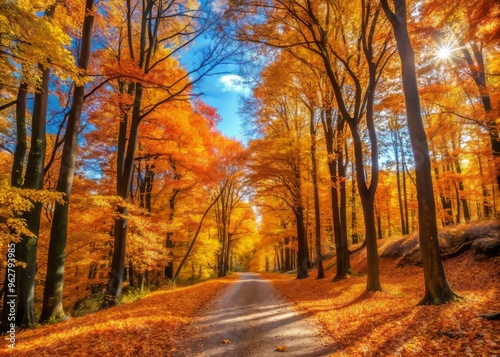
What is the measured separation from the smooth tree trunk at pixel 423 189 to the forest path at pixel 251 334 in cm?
312

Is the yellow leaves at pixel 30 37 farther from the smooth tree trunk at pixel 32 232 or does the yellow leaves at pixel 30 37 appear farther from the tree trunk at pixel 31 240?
the tree trunk at pixel 31 240

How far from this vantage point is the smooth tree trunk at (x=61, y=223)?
824cm

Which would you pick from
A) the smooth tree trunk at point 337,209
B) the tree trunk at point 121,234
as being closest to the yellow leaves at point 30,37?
the tree trunk at point 121,234

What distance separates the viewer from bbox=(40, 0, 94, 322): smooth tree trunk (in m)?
8.24

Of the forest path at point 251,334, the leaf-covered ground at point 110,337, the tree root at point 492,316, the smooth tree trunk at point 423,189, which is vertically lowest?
the forest path at point 251,334

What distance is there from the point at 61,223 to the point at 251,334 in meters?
6.68

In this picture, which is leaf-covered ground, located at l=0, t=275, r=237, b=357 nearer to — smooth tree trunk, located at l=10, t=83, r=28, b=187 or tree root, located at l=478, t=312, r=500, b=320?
smooth tree trunk, located at l=10, t=83, r=28, b=187

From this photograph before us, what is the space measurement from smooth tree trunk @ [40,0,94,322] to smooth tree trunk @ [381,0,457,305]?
378 inches

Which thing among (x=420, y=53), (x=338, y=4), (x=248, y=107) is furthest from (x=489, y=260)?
(x=248, y=107)

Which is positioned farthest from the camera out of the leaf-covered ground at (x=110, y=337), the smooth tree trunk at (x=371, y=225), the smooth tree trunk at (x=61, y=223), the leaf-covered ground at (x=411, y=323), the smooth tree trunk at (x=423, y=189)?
the smooth tree trunk at (x=371, y=225)

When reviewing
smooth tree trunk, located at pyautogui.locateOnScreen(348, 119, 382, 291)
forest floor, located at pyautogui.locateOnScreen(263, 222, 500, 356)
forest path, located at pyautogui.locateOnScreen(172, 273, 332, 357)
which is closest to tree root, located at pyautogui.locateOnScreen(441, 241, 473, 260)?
forest floor, located at pyautogui.locateOnScreen(263, 222, 500, 356)

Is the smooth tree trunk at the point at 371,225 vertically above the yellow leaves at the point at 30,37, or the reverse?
the yellow leaves at the point at 30,37

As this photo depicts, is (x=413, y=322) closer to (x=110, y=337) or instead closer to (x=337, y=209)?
(x=110, y=337)

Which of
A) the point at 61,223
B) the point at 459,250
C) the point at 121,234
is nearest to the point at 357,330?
the point at 61,223
